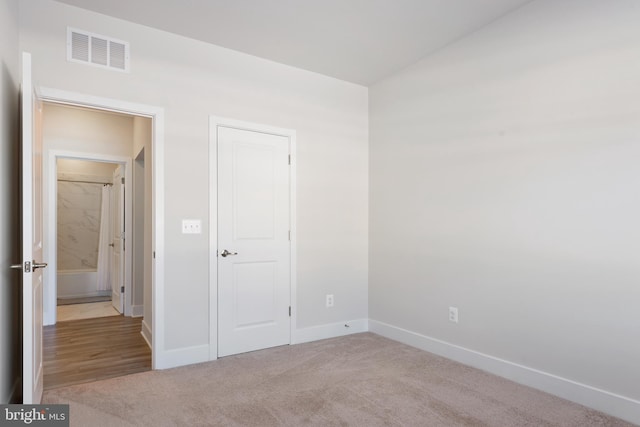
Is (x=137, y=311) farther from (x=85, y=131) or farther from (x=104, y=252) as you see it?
(x=85, y=131)

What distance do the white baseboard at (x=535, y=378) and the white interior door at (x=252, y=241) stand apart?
4.31 feet

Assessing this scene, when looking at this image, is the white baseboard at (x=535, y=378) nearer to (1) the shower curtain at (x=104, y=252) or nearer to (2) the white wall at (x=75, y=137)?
(2) the white wall at (x=75, y=137)

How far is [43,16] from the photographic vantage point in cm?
268

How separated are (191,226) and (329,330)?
1793mm

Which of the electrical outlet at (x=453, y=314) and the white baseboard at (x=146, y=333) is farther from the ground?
the electrical outlet at (x=453, y=314)

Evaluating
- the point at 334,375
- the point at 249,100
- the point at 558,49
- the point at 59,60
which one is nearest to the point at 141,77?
the point at 59,60

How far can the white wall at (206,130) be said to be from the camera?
2840mm

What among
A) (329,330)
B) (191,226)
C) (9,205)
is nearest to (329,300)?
(329,330)

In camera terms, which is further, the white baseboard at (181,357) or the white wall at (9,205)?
the white baseboard at (181,357)

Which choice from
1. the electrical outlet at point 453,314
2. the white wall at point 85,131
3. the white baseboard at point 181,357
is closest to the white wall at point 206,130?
the white baseboard at point 181,357

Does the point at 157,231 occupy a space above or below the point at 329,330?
above

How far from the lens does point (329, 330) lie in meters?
3.95

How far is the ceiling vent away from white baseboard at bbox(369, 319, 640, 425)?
3453 mm

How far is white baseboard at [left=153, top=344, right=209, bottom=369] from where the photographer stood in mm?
→ 3037
